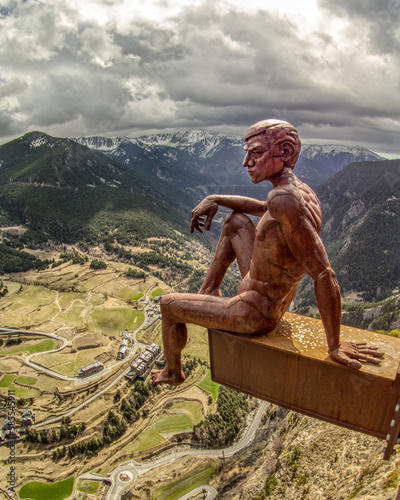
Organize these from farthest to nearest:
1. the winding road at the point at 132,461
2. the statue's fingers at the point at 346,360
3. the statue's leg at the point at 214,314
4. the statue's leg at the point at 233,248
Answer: the winding road at the point at 132,461 → the statue's leg at the point at 233,248 → the statue's leg at the point at 214,314 → the statue's fingers at the point at 346,360

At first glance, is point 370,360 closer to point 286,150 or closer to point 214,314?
point 214,314

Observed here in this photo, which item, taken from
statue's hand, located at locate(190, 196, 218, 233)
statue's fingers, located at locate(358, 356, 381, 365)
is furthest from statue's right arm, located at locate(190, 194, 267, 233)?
statue's fingers, located at locate(358, 356, 381, 365)

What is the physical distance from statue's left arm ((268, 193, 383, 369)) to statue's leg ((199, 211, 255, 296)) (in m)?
1.75

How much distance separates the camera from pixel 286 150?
6.76 meters

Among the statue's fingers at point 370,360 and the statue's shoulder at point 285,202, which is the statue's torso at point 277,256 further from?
the statue's fingers at point 370,360

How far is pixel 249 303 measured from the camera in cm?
703

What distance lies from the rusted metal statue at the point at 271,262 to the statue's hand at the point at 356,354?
2 cm

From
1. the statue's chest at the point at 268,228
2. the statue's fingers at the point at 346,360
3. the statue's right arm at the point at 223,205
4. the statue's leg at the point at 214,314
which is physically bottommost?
the statue's fingers at the point at 346,360

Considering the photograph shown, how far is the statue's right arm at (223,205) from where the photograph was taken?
8273 mm

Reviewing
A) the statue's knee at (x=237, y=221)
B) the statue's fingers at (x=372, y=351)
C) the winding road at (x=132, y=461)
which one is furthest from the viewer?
the winding road at (x=132, y=461)

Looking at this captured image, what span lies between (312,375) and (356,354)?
1039 millimetres

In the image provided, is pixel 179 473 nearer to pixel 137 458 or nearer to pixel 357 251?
pixel 137 458

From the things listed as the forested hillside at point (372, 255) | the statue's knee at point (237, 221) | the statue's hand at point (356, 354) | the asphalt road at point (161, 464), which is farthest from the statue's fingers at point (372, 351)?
the forested hillside at point (372, 255)

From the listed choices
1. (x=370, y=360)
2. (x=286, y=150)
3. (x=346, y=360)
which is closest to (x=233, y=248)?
(x=286, y=150)
